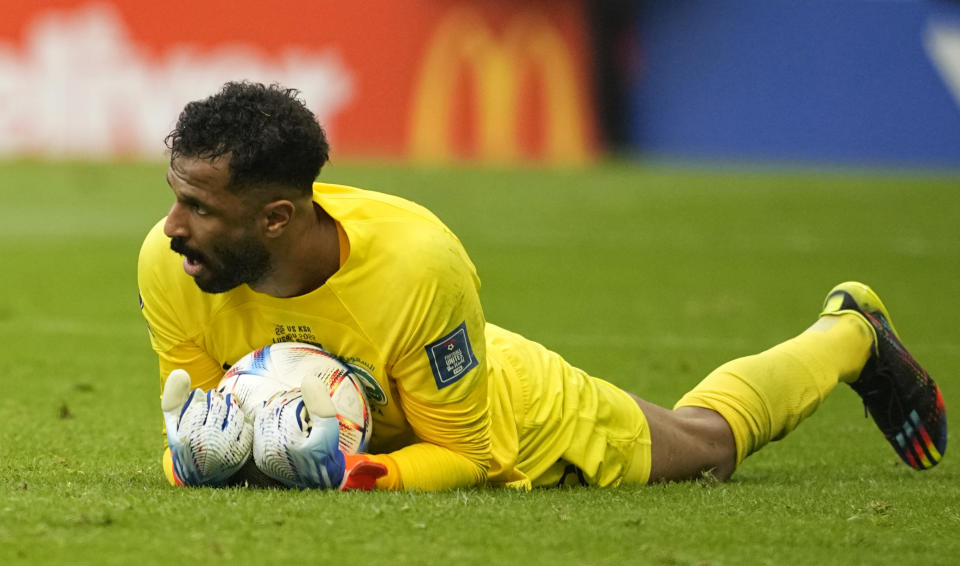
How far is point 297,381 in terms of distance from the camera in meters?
3.64

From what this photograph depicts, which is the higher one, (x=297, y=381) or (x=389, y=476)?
(x=297, y=381)

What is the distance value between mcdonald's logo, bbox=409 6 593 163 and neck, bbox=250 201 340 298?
1458cm

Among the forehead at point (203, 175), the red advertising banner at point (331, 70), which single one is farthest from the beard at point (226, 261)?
the red advertising banner at point (331, 70)

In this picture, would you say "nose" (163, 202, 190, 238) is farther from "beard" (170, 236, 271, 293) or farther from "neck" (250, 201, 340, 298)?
"neck" (250, 201, 340, 298)

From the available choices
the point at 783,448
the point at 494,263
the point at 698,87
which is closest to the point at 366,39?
the point at 698,87

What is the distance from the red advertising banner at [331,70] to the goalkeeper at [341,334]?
13495 millimetres

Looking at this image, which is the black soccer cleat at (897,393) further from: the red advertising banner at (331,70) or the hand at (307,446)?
the red advertising banner at (331,70)

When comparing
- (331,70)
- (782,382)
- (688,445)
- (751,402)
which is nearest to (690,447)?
(688,445)

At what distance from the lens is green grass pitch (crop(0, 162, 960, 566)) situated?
3.18 meters

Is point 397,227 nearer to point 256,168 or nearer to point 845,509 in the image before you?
point 256,168

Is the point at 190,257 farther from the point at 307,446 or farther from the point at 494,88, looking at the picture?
the point at 494,88

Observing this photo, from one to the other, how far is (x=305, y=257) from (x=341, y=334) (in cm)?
23

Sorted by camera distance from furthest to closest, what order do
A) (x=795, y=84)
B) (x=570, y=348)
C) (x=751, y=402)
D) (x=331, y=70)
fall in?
1. (x=795, y=84)
2. (x=331, y=70)
3. (x=570, y=348)
4. (x=751, y=402)

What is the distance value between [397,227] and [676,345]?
4.17 metres
